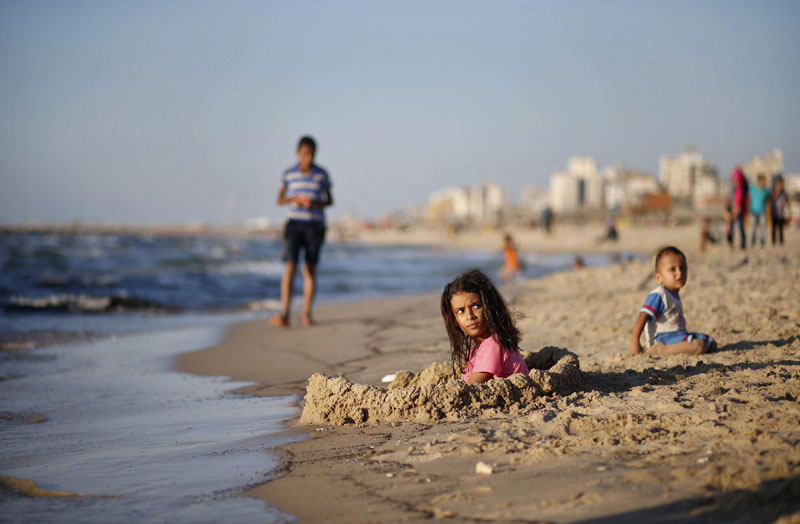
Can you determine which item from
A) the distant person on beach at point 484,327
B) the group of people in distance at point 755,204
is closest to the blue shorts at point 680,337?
the distant person on beach at point 484,327

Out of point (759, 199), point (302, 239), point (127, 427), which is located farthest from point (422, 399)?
point (759, 199)

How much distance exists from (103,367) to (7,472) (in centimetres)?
292

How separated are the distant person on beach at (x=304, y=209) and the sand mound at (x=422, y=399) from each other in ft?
12.4

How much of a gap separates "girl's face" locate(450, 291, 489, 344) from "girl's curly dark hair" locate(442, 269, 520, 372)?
0.07 feet

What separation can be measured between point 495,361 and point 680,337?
1486mm

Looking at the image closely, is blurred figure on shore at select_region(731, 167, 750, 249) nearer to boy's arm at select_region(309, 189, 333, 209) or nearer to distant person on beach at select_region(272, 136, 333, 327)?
boy's arm at select_region(309, 189, 333, 209)

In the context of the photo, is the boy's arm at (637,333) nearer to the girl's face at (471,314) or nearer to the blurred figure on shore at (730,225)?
the girl's face at (471,314)

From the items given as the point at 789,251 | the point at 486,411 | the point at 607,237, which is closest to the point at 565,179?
the point at 607,237

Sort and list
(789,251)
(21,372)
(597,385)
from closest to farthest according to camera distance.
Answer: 1. (597,385)
2. (21,372)
3. (789,251)

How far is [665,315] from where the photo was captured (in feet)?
14.0

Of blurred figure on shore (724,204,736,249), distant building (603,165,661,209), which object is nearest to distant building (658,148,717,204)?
distant building (603,165,661,209)

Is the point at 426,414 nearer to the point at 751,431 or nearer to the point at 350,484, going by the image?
the point at 350,484

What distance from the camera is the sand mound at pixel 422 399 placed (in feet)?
9.82

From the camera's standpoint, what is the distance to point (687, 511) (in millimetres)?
1757
